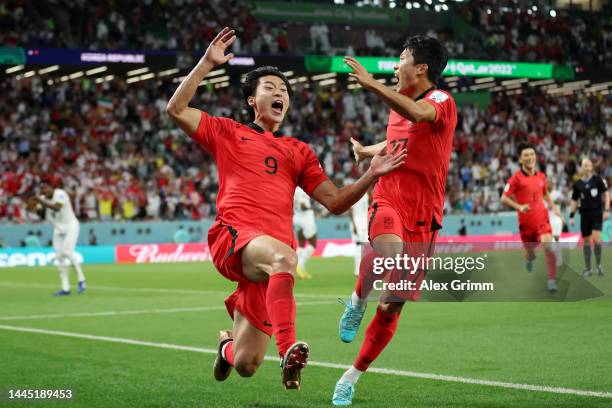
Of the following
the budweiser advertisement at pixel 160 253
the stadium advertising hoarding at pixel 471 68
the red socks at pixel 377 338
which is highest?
the stadium advertising hoarding at pixel 471 68

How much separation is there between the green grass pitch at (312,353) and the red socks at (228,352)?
39 centimetres

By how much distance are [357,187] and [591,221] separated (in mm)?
14886

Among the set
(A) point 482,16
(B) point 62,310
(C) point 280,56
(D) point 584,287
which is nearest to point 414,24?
(A) point 482,16

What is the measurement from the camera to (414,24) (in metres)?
52.0

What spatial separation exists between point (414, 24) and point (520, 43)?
5.69 m

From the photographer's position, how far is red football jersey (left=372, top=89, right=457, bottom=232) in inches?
303

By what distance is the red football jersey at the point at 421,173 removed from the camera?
7689 mm

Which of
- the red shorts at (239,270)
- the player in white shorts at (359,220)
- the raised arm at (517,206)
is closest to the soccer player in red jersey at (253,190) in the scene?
the red shorts at (239,270)

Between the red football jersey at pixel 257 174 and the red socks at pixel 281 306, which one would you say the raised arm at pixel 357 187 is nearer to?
the red football jersey at pixel 257 174

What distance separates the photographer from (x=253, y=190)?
6.69 meters

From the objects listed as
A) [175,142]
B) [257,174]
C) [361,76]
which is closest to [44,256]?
[175,142]

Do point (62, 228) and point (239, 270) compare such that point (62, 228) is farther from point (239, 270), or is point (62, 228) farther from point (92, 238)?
point (239, 270)

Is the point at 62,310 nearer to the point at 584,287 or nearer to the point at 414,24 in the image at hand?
the point at 584,287

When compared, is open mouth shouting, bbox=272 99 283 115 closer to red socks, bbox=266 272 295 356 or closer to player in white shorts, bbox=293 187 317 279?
red socks, bbox=266 272 295 356
